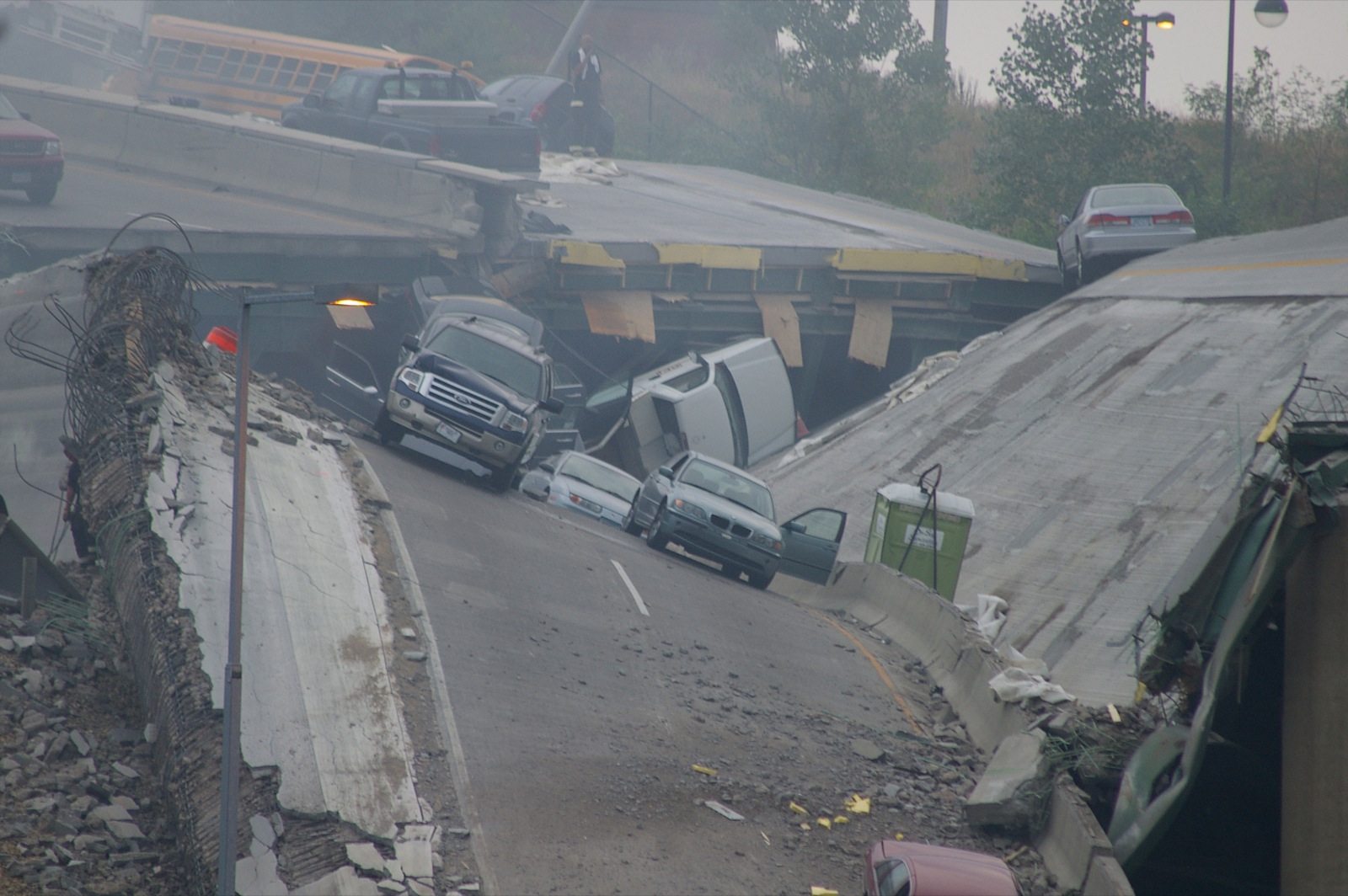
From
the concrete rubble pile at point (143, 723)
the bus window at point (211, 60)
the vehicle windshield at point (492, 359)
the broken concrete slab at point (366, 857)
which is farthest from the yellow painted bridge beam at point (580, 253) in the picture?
the broken concrete slab at point (366, 857)

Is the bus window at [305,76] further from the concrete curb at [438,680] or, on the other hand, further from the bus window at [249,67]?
the concrete curb at [438,680]

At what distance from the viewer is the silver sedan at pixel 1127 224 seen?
2903 centimetres

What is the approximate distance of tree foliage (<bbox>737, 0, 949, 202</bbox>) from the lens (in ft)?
154

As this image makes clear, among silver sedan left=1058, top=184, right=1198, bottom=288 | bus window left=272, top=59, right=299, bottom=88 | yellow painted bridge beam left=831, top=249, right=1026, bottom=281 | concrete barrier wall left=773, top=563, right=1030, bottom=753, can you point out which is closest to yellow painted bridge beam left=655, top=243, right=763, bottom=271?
yellow painted bridge beam left=831, top=249, right=1026, bottom=281

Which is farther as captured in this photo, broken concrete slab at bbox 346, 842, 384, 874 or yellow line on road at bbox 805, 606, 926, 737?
yellow line on road at bbox 805, 606, 926, 737

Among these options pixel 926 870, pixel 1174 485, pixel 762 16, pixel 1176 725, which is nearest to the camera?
pixel 926 870

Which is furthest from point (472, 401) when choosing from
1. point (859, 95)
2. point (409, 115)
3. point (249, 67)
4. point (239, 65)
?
point (859, 95)

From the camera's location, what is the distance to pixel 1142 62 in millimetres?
36562

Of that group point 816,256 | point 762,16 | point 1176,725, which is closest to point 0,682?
point 1176,725

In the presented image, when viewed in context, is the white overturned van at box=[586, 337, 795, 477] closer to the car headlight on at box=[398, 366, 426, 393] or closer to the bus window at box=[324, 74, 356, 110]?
the car headlight on at box=[398, 366, 426, 393]

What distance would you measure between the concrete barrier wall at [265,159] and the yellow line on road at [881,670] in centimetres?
1286

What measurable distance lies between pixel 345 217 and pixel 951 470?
45.7 ft

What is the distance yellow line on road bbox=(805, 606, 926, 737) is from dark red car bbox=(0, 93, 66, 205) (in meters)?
16.2

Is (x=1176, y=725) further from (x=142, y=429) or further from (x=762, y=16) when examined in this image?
(x=762, y=16)
